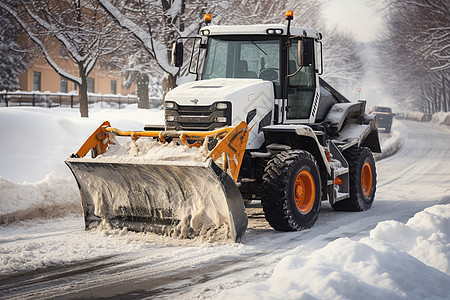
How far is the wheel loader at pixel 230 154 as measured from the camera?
716cm

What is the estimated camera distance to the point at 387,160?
1970 cm

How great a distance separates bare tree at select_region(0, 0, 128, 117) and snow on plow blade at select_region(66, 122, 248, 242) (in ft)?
41.1

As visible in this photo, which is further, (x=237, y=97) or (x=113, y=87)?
(x=113, y=87)

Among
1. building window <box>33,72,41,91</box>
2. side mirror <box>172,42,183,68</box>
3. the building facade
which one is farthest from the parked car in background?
side mirror <box>172,42,183,68</box>

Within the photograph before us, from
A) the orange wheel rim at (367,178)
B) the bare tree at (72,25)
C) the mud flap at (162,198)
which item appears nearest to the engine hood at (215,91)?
the mud flap at (162,198)

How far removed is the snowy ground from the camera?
15.9 ft

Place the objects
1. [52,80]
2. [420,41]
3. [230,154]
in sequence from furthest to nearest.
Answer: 1. [52,80]
2. [420,41]
3. [230,154]

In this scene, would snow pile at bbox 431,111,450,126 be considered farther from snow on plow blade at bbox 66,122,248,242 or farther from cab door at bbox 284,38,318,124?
snow on plow blade at bbox 66,122,248,242

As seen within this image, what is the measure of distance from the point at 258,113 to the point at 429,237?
2.92 m

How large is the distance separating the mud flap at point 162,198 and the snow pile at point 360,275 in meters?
1.72

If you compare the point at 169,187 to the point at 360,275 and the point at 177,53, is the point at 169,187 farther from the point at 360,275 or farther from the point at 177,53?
the point at 360,275

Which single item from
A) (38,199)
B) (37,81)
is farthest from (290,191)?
(37,81)

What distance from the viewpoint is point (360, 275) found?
4.95 m

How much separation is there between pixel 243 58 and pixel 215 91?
1.23 metres
